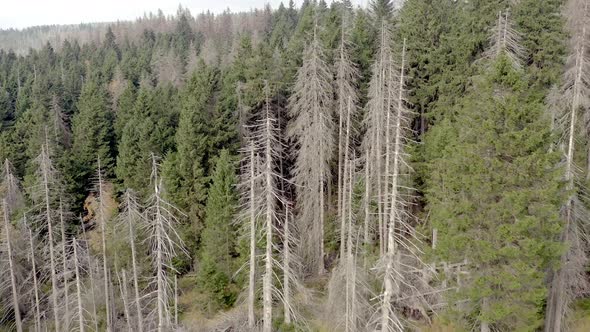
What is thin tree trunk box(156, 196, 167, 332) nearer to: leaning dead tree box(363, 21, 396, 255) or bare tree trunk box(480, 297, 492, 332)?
leaning dead tree box(363, 21, 396, 255)

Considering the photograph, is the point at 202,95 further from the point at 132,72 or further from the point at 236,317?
the point at 132,72

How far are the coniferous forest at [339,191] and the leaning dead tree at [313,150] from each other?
0.49 ft

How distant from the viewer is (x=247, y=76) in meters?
37.3

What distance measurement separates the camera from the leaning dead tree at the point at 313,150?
31.0 m

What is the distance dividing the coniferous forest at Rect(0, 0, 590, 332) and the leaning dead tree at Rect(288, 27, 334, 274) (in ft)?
0.49

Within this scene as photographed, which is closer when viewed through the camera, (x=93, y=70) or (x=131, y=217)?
(x=131, y=217)

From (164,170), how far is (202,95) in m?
7.39

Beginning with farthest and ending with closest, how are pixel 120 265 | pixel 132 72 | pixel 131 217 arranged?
pixel 132 72 < pixel 120 265 < pixel 131 217

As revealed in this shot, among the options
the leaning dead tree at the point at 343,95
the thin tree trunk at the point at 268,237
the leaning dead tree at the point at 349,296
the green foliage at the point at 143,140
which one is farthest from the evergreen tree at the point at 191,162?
the leaning dead tree at the point at 349,296

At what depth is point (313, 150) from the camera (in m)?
31.0

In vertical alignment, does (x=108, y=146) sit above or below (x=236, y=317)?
above

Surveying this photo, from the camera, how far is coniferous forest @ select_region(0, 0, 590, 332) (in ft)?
55.4

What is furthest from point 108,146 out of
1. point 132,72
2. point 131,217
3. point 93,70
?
point 93,70

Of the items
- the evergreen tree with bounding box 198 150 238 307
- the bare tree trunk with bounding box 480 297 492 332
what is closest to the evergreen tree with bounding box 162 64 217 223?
the evergreen tree with bounding box 198 150 238 307
